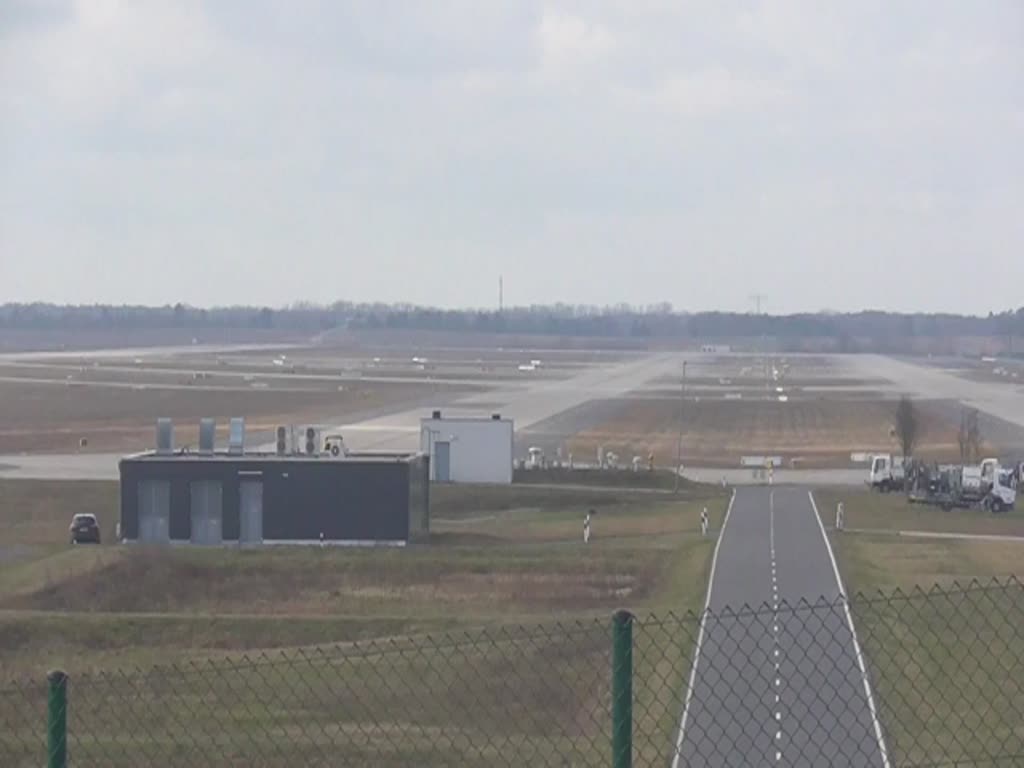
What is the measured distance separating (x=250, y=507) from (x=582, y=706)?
90.5 ft

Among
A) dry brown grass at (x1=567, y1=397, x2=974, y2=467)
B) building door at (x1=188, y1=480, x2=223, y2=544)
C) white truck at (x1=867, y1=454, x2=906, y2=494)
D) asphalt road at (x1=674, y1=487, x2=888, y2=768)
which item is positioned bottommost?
dry brown grass at (x1=567, y1=397, x2=974, y2=467)

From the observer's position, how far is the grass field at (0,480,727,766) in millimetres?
17562

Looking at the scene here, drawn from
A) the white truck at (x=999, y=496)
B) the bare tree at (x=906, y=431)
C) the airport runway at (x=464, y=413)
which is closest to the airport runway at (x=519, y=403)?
the airport runway at (x=464, y=413)

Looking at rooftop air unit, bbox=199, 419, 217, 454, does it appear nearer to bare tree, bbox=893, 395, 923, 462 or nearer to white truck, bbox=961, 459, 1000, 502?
white truck, bbox=961, 459, 1000, 502

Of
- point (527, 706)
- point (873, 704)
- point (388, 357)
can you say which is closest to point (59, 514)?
point (527, 706)

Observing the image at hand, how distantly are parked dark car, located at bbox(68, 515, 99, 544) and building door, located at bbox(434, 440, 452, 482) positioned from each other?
1842 cm

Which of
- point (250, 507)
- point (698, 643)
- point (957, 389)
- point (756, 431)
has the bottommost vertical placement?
point (756, 431)

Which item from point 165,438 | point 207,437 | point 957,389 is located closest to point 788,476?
point 207,437

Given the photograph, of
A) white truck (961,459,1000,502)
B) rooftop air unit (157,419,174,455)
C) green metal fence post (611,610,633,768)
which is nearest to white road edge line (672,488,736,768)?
green metal fence post (611,610,633,768)

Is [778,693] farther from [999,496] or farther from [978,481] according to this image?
[978,481]

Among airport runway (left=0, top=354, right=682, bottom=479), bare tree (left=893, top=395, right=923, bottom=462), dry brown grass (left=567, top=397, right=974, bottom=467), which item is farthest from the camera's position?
dry brown grass (left=567, top=397, right=974, bottom=467)

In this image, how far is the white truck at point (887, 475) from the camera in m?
62.7

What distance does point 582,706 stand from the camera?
19.5m

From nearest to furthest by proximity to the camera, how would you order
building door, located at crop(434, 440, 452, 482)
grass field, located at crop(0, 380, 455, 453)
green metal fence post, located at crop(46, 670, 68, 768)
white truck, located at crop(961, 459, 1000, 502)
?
green metal fence post, located at crop(46, 670, 68, 768) < white truck, located at crop(961, 459, 1000, 502) < building door, located at crop(434, 440, 452, 482) < grass field, located at crop(0, 380, 455, 453)
